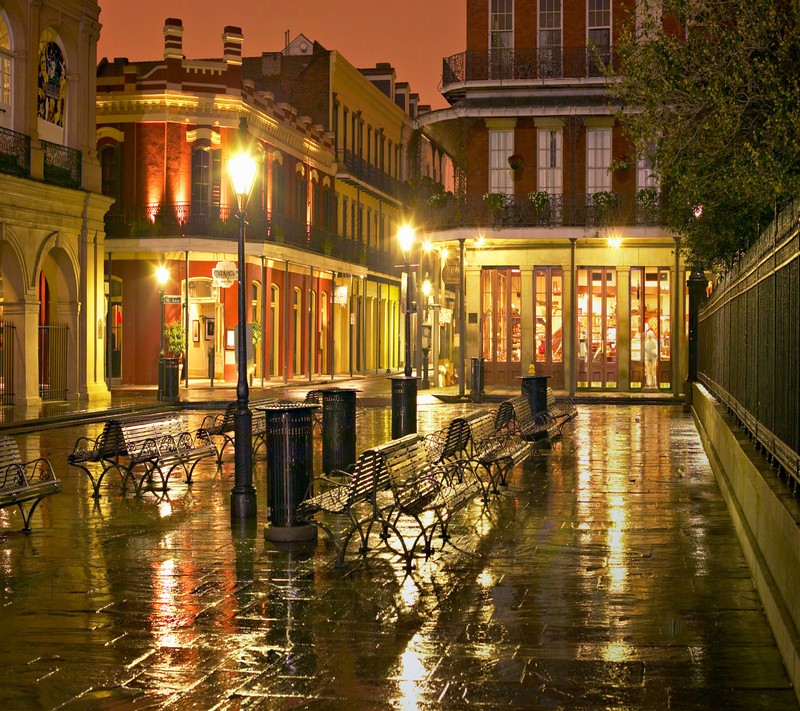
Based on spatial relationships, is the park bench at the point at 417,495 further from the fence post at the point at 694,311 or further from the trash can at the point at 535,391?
the fence post at the point at 694,311

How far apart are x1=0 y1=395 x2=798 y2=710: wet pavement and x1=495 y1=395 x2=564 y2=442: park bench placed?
340cm

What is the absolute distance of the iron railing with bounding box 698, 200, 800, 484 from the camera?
7.75 m

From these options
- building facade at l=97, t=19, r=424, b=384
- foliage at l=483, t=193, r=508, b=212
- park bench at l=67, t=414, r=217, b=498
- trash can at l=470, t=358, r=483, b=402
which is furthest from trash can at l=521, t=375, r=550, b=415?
building facade at l=97, t=19, r=424, b=384

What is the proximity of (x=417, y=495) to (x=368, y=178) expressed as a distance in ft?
157

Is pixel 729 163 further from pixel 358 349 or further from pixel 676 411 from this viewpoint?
pixel 358 349

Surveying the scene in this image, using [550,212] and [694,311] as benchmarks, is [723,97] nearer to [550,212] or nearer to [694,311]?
[694,311]

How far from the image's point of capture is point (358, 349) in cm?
5697

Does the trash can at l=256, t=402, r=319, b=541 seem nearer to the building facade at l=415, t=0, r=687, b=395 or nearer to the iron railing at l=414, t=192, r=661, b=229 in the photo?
the building facade at l=415, t=0, r=687, b=395

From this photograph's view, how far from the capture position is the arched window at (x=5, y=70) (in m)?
28.7

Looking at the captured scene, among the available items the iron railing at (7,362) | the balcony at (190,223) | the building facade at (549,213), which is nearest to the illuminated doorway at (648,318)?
the building facade at (549,213)

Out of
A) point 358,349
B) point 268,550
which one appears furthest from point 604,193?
point 268,550

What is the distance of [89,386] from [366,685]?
26.8 metres

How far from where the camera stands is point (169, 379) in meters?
31.8

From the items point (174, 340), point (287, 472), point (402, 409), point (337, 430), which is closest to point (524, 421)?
point (402, 409)
